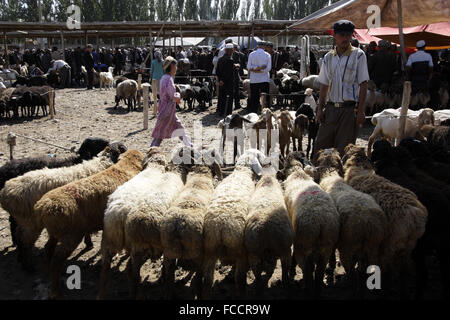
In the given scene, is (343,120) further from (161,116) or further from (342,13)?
(161,116)

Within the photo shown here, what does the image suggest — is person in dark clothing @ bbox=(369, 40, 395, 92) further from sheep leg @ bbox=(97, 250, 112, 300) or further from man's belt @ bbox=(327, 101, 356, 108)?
sheep leg @ bbox=(97, 250, 112, 300)

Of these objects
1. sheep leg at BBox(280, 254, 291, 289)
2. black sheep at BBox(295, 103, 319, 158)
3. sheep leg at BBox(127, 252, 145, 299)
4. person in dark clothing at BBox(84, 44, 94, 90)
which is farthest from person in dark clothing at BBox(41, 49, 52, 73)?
sheep leg at BBox(280, 254, 291, 289)

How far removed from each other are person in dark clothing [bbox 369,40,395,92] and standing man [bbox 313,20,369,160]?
8053 millimetres

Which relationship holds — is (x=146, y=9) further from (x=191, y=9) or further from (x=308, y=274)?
(x=308, y=274)

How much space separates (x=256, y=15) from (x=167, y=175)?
7498 centimetres

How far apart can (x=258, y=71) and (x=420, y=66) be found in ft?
15.0

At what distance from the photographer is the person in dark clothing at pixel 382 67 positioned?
41.2ft

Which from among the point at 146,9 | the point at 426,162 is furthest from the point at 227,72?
the point at 146,9

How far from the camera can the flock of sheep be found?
339 centimetres

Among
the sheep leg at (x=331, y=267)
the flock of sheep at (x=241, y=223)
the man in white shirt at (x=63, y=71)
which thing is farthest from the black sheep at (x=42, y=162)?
the man in white shirt at (x=63, y=71)

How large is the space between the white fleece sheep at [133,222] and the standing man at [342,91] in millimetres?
2745

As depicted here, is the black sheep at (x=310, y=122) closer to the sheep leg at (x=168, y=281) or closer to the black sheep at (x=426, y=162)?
the black sheep at (x=426, y=162)

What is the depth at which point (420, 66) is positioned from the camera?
10.6m
